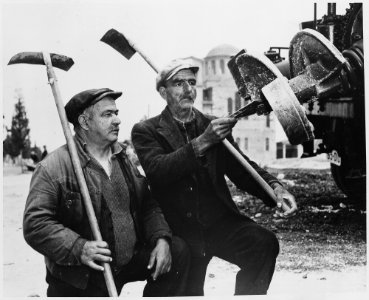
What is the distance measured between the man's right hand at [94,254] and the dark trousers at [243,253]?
0.57 meters

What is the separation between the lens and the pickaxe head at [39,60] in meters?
3.05

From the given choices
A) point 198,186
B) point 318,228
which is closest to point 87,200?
point 198,186

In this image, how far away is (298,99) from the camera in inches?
117

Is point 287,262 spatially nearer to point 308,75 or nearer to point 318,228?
point 318,228

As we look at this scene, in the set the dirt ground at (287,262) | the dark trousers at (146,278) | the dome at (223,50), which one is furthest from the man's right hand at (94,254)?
the dome at (223,50)

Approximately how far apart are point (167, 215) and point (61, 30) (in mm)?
1370

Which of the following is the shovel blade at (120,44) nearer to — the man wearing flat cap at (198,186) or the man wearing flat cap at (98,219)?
the man wearing flat cap at (198,186)

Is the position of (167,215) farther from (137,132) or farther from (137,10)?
(137,10)

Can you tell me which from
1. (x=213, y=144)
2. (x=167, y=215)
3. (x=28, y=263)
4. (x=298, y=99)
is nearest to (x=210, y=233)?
(x=167, y=215)

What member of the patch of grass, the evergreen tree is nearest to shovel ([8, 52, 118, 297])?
the evergreen tree

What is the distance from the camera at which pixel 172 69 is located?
3.10 meters

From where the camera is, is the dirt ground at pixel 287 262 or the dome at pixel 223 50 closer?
the dirt ground at pixel 287 262

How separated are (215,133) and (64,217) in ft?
3.01

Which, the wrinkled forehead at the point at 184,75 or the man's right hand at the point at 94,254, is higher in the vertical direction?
the wrinkled forehead at the point at 184,75
